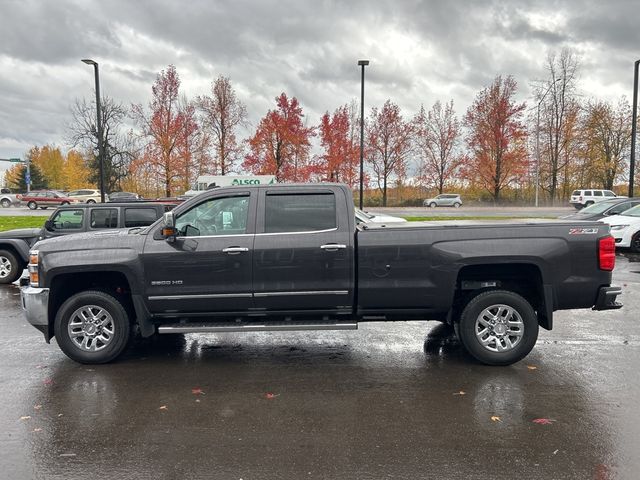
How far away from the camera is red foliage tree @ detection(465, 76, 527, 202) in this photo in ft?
152

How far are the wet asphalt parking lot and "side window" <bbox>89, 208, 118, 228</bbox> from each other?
3289 mm

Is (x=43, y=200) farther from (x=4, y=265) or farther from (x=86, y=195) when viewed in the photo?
(x=4, y=265)

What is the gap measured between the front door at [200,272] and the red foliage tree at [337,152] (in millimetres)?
40560

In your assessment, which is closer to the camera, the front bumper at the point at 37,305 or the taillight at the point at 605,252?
the taillight at the point at 605,252

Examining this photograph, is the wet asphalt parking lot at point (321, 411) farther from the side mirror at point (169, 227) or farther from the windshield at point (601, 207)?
the windshield at point (601, 207)

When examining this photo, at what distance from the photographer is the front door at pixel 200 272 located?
530 centimetres

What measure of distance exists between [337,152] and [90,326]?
136 ft

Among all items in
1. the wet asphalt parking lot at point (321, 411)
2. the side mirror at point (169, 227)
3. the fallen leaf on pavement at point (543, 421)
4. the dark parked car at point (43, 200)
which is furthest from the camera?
the dark parked car at point (43, 200)

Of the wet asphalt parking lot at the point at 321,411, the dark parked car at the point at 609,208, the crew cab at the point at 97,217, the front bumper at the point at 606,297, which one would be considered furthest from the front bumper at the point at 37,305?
the dark parked car at the point at 609,208

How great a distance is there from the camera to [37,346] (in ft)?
20.5

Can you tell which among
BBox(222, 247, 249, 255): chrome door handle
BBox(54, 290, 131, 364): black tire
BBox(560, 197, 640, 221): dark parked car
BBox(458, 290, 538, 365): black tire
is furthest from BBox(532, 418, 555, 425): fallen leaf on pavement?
BBox(560, 197, 640, 221): dark parked car

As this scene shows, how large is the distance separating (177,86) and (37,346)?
42.5 m

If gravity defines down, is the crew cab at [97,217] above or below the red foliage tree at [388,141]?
below

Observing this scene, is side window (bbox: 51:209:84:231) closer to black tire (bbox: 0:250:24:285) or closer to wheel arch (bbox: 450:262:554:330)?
black tire (bbox: 0:250:24:285)
